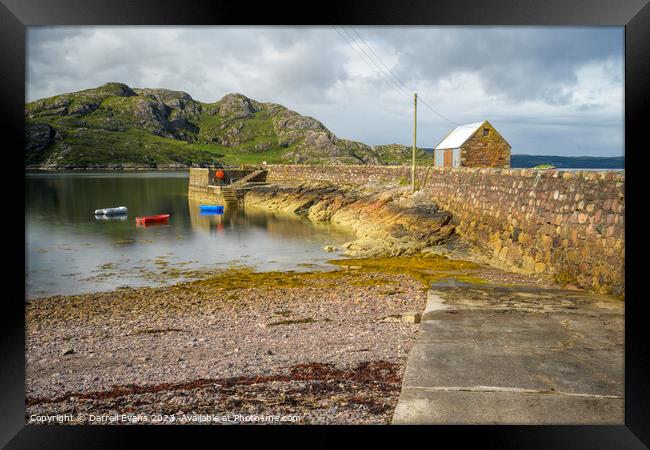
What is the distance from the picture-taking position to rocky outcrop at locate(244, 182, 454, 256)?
22.1 meters

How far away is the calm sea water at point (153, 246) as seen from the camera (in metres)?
20.3

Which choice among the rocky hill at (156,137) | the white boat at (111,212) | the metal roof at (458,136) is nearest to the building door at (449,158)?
the metal roof at (458,136)

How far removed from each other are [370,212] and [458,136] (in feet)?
28.7

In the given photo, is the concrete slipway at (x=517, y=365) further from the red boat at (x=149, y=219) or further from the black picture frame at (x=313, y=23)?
the red boat at (x=149, y=219)

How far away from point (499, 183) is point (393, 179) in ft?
75.8

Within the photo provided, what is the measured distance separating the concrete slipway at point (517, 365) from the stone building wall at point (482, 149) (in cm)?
2653

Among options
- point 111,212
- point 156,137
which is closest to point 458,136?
point 111,212

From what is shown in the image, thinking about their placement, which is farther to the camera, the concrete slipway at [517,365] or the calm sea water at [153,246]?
the calm sea water at [153,246]

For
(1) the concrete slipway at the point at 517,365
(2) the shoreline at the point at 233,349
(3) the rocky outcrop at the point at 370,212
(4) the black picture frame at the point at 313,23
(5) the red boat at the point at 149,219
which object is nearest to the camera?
(4) the black picture frame at the point at 313,23

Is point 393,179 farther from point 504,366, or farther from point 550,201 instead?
point 504,366

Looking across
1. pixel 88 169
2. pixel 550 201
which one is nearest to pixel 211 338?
pixel 550 201

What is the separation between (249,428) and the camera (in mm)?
4859

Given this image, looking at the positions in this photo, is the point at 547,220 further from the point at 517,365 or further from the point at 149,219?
the point at 149,219

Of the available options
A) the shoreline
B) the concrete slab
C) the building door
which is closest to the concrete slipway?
the concrete slab
